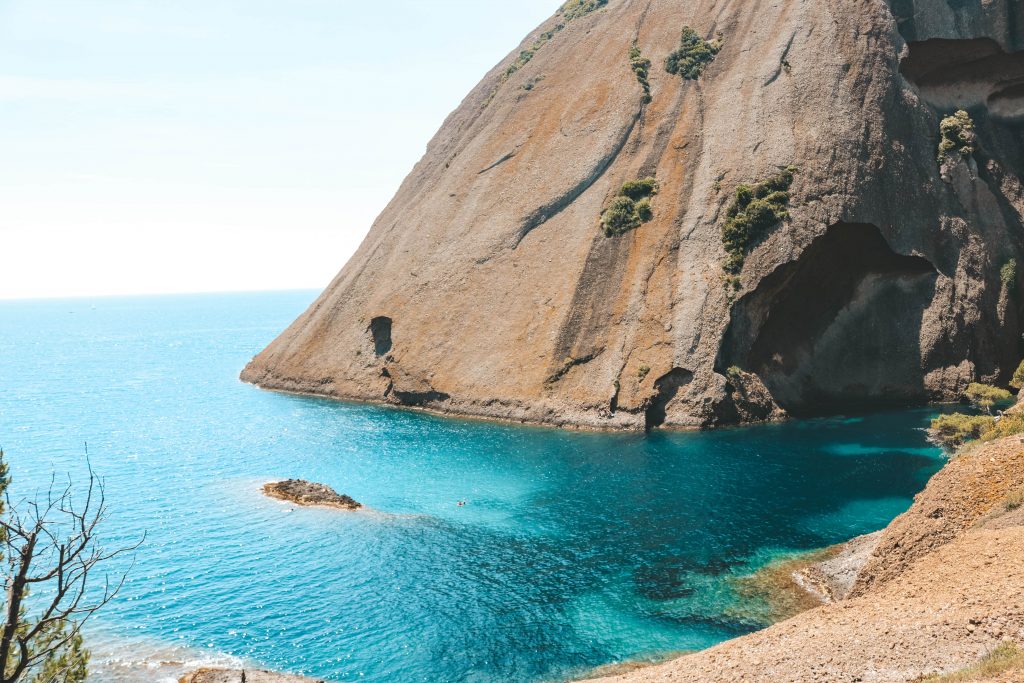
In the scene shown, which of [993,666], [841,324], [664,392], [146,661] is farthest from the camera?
[841,324]

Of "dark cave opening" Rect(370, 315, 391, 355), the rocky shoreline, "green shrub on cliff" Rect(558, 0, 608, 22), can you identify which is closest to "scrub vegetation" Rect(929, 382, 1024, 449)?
the rocky shoreline

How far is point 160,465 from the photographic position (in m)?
69.9

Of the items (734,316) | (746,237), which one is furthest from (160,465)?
(746,237)

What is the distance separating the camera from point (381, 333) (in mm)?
102625

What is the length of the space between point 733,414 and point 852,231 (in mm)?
25675

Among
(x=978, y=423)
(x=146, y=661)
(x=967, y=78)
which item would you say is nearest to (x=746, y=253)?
(x=978, y=423)

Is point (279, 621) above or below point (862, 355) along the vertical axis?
below

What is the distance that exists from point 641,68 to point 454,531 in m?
79.8

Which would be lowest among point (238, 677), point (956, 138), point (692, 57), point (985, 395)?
point (238, 677)

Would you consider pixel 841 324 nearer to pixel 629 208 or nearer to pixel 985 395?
pixel 985 395

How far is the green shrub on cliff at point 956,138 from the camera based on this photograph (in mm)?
84625

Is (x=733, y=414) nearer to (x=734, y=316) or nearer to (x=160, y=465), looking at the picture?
(x=734, y=316)

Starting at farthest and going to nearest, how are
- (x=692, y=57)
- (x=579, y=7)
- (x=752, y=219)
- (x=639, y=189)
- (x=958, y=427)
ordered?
1. (x=579, y=7)
2. (x=692, y=57)
3. (x=639, y=189)
4. (x=752, y=219)
5. (x=958, y=427)

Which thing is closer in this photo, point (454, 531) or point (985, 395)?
point (454, 531)
